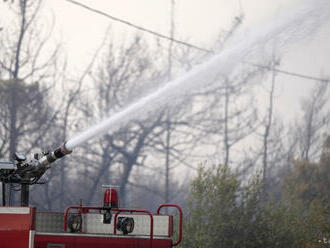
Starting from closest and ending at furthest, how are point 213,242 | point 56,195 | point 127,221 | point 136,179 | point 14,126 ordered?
point 127,221, point 213,242, point 14,126, point 56,195, point 136,179

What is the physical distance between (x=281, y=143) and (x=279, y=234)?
23314mm

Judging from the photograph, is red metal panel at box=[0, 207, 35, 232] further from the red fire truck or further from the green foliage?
the green foliage

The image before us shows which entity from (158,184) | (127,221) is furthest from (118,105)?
(127,221)

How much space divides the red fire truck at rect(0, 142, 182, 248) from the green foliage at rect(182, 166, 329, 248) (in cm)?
951

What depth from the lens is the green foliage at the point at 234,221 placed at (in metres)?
21.7

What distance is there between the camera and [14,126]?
35938 mm

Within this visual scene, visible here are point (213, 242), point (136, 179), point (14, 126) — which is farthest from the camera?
point (136, 179)

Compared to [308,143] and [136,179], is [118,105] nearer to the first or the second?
[136,179]

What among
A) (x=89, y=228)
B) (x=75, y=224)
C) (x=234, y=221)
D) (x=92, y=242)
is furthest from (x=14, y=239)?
(x=234, y=221)

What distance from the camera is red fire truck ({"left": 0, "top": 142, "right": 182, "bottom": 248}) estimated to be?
34.1 feet

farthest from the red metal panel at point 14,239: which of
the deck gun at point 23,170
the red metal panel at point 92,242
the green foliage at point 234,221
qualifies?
the green foliage at point 234,221

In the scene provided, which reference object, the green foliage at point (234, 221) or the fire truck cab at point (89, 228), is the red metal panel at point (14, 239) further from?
the green foliage at point (234, 221)

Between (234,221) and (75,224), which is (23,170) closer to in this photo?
(75,224)

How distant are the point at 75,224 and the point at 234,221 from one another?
1085cm
